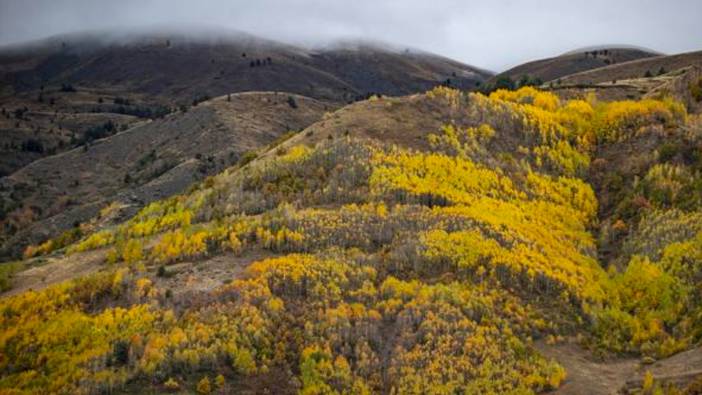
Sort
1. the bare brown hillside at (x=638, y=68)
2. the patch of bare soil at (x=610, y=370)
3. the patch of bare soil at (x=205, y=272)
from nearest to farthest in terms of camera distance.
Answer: the patch of bare soil at (x=610, y=370) → the patch of bare soil at (x=205, y=272) → the bare brown hillside at (x=638, y=68)

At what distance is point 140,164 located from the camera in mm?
72688

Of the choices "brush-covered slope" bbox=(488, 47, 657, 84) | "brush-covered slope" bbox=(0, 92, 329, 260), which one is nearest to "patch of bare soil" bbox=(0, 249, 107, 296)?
"brush-covered slope" bbox=(0, 92, 329, 260)

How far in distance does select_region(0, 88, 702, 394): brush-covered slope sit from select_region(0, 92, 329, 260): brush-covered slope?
94.3ft

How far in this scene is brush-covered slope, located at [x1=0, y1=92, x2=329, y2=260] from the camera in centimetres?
5900

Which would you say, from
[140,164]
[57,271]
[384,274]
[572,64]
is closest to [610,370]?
[384,274]

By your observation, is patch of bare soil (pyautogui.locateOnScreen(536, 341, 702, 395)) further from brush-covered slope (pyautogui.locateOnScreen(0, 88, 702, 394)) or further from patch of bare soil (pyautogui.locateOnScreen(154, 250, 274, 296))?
patch of bare soil (pyautogui.locateOnScreen(154, 250, 274, 296))

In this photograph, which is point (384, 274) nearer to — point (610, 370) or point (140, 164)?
point (610, 370)

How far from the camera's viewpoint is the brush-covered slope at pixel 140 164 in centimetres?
5900

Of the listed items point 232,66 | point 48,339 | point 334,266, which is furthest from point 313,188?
point 232,66

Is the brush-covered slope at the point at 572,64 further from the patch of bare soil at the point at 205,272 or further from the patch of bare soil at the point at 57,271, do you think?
the patch of bare soil at the point at 205,272

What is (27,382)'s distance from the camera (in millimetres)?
15992

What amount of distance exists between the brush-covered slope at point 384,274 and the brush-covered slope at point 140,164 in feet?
94.3

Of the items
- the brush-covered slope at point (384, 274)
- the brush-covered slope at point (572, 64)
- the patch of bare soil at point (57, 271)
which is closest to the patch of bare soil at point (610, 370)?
the brush-covered slope at point (384, 274)

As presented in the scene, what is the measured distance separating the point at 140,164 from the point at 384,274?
59.0 metres
